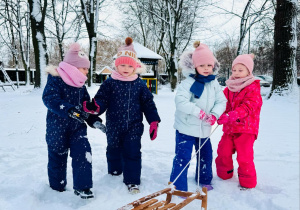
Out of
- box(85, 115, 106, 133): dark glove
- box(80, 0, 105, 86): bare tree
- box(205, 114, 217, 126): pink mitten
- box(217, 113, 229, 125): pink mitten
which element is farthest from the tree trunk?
box(80, 0, 105, 86): bare tree

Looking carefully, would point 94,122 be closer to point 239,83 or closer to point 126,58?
point 126,58

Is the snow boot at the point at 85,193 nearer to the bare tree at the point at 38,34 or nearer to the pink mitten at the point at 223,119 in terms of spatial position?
the pink mitten at the point at 223,119

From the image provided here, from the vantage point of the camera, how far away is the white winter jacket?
2.48 meters

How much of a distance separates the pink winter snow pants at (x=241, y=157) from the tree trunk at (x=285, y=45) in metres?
6.17

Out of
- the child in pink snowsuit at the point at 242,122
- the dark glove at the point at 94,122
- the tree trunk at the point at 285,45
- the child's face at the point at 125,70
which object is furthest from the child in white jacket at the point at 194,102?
the tree trunk at the point at 285,45

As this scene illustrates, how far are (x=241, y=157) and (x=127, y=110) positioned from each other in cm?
134

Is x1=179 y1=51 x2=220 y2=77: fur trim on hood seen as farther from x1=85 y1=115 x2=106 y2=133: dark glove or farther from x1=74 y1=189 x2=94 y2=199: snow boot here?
x1=74 y1=189 x2=94 y2=199: snow boot

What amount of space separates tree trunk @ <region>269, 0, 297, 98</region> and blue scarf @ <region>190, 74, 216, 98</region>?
6470 millimetres

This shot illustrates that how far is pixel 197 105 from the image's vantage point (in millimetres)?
2561

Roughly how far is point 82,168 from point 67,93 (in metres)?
0.75

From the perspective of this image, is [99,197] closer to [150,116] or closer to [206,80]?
[150,116]

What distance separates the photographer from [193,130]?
2512 millimetres

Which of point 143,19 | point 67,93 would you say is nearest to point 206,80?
point 67,93

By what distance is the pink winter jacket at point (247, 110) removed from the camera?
259 cm
